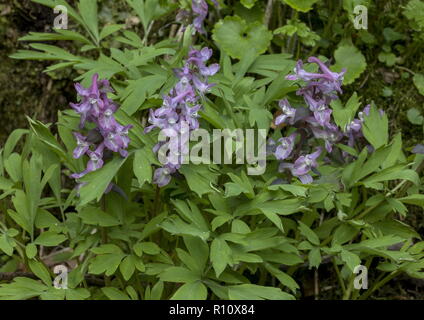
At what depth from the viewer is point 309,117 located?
208 centimetres

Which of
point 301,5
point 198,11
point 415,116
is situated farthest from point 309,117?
point 415,116

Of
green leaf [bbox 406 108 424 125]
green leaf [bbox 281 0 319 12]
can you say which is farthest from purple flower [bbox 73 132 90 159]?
green leaf [bbox 406 108 424 125]

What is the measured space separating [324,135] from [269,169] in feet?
0.80

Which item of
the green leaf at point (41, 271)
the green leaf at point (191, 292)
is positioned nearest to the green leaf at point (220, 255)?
the green leaf at point (191, 292)

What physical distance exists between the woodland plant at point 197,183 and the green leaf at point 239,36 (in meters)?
0.42

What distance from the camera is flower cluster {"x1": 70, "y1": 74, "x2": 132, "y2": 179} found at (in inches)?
74.7

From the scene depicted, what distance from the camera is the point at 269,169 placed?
220cm

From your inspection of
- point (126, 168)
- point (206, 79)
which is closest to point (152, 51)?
point (206, 79)

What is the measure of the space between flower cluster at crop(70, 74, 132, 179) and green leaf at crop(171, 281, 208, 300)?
1.56 ft

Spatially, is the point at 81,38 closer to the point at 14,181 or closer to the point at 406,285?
the point at 14,181

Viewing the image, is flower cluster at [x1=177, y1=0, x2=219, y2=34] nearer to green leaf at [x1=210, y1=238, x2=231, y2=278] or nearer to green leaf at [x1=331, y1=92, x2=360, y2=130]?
green leaf at [x1=331, y1=92, x2=360, y2=130]

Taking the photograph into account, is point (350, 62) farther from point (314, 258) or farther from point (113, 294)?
point (113, 294)

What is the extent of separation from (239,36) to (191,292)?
59.6 inches
